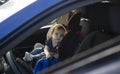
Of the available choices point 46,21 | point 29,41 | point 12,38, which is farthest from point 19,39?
point 29,41

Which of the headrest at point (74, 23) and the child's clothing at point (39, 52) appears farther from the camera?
the headrest at point (74, 23)

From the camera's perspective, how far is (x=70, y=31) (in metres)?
3.47

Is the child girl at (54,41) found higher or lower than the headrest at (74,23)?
higher

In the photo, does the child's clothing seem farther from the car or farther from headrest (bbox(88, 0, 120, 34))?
headrest (bbox(88, 0, 120, 34))

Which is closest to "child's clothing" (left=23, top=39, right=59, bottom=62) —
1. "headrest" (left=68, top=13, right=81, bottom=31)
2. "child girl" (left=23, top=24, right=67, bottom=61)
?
"child girl" (left=23, top=24, right=67, bottom=61)

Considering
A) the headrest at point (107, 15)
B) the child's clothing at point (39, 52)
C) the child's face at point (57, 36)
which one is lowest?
the child's clothing at point (39, 52)

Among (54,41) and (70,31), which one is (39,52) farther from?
(54,41)

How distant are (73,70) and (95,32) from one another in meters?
2.33

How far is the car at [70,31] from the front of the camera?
116 cm

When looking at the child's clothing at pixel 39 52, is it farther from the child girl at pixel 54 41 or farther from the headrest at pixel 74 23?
the headrest at pixel 74 23

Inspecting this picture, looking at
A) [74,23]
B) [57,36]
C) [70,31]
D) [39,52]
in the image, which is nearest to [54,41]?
[57,36]

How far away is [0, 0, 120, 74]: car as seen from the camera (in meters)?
1.16

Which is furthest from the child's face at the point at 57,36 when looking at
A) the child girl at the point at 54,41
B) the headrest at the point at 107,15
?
the headrest at the point at 107,15

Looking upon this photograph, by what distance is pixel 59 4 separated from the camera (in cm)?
191
